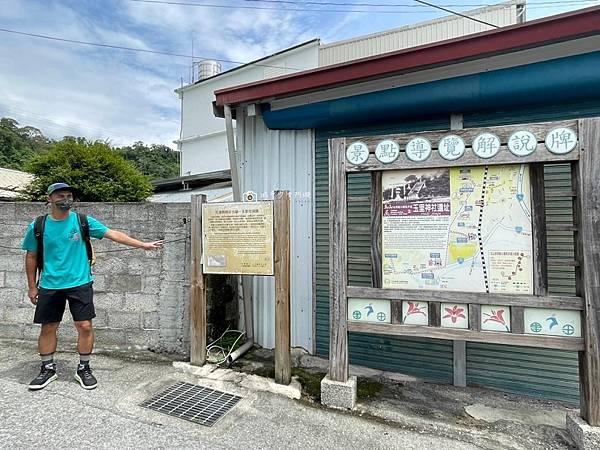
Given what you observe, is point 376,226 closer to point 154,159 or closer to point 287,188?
point 287,188

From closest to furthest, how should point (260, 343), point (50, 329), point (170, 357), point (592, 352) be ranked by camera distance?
point (592, 352)
point (50, 329)
point (170, 357)
point (260, 343)

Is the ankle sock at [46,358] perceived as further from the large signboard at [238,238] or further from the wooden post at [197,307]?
the large signboard at [238,238]

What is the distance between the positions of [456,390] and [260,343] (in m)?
2.16

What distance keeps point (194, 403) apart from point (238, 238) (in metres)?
1.47

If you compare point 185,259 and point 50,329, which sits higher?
point 185,259

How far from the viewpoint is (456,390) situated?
11.5 ft

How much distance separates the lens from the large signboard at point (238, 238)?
11.4 ft

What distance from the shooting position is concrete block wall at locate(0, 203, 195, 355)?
12.9 ft

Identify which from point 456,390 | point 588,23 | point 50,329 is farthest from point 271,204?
point 588,23

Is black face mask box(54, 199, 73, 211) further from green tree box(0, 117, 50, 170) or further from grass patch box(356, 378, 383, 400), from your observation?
green tree box(0, 117, 50, 170)

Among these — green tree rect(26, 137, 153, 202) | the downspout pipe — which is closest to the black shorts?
the downspout pipe

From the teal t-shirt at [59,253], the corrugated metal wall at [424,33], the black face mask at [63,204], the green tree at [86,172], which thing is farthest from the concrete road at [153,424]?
the corrugated metal wall at [424,33]

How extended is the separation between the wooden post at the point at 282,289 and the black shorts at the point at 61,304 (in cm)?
167

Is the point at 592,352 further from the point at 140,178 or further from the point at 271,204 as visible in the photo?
the point at 140,178
